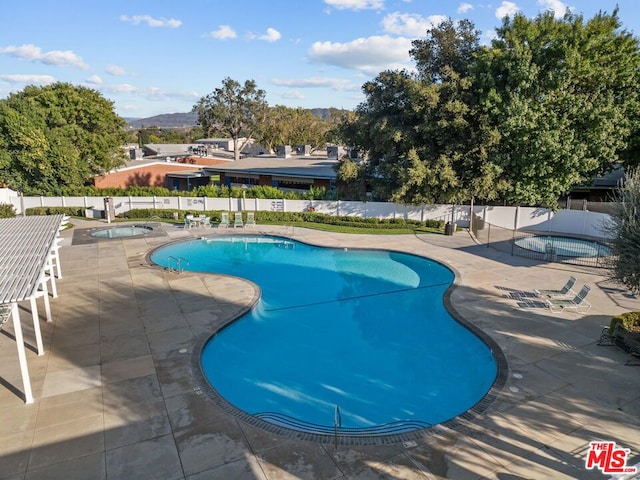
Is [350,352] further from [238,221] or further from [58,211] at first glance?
[58,211]

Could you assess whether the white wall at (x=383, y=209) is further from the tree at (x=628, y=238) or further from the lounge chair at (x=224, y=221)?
the tree at (x=628, y=238)

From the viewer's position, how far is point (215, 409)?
8.12m

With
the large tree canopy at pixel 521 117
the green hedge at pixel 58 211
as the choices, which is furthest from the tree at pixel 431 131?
the green hedge at pixel 58 211

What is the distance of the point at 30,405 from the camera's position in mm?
8242

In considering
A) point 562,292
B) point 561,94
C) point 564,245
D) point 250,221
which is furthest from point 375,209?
point 562,292

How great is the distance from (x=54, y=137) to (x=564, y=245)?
117 feet

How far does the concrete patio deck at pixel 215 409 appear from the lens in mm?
6652

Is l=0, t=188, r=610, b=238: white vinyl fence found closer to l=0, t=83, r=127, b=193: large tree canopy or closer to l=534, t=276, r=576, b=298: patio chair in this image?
l=0, t=83, r=127, b=193: large tree canopy

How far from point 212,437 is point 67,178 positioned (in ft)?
105

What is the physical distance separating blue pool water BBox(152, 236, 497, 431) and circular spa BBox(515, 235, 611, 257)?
704 cm

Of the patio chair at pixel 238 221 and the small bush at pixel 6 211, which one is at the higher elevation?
the small bush at pixel 6 211

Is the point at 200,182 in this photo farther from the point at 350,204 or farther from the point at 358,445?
the point at 358,445

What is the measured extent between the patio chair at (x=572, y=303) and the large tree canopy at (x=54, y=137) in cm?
3360

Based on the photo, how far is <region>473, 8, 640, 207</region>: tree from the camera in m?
21.5
